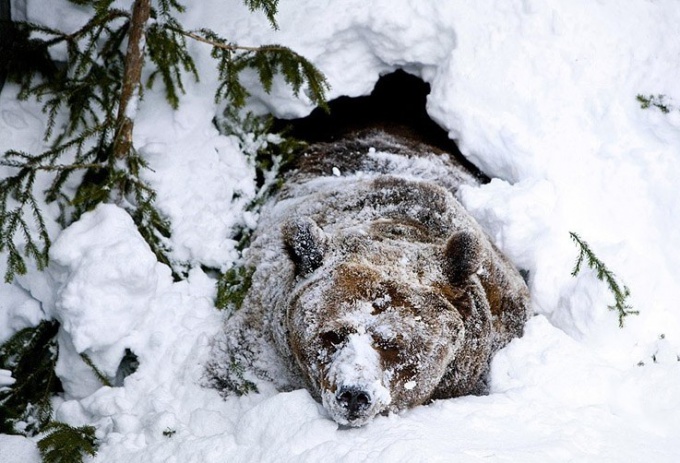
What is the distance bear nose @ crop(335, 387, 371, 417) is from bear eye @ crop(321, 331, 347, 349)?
1.18 ft

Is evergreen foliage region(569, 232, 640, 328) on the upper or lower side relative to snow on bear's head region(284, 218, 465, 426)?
lower

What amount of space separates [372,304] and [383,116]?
3292 mm

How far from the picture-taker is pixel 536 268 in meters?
5.07

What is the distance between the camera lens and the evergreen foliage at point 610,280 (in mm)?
4465

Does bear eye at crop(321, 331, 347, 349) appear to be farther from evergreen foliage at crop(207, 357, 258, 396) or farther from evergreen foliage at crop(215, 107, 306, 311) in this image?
evergreen foliage at crop(215, 107, 306, 311)

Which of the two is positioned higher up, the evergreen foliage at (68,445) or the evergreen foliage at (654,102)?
the evergreen foliage at (654,102)

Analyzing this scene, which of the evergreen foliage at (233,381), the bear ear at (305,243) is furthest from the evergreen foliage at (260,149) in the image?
the bear ear at (305,243)

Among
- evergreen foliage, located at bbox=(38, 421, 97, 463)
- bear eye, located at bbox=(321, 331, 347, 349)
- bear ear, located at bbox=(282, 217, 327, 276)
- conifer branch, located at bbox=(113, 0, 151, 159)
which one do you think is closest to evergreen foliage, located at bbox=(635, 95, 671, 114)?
bear ear, located at bbox=(282, 217, 327, 276)

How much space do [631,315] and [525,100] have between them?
1983mm

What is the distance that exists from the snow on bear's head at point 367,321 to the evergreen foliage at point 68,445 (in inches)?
48.5

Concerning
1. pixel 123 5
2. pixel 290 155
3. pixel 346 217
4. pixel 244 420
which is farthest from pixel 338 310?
pixel 123 5

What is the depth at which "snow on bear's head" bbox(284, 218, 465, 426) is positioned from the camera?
3432mm

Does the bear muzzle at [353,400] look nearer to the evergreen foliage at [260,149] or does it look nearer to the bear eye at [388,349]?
the bear eye at [388,349]

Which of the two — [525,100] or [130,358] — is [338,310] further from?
[525,100]
